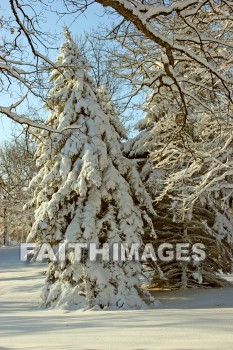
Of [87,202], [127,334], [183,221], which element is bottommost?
[127,334]

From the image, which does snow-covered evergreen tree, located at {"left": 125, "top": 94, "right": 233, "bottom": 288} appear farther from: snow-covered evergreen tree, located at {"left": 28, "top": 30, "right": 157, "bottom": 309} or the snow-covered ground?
the snow-covered ground

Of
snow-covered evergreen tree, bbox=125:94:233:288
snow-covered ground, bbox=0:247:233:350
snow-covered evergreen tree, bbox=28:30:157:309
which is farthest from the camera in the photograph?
snow-covered evergreen tree, bbox=125:94:233:288

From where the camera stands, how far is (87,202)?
12453mm

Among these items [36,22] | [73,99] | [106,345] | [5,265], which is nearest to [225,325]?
[106,345]

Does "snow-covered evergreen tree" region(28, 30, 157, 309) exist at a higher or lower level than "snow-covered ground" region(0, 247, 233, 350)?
higher

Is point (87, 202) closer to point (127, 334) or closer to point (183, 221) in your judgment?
point (183, 221)

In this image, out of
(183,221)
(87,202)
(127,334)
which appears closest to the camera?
(127,334)

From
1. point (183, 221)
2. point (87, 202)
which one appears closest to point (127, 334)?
point (87, 202)

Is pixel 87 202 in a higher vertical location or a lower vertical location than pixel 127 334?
higher

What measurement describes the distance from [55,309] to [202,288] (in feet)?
17.5

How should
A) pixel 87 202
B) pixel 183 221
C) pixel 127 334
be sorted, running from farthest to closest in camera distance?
1. pixel 183 221
2. pixel 87 202
3. pixel 127 334

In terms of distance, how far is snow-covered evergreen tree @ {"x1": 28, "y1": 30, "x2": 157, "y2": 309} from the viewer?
11906 mm

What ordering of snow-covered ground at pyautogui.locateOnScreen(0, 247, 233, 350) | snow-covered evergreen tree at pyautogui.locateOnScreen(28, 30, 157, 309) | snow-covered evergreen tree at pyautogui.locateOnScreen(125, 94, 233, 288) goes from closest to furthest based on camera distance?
snow-covered ground at pyautogui.locateOnScreen(0, 247, 233, 350) → snow-covered evergreen tree at pyautogui.locateOnScreen(28, 30, 157, 309) → snow-covered evergreen tree at pyautogui.locateOnScreen(125, 94, 233, 288)

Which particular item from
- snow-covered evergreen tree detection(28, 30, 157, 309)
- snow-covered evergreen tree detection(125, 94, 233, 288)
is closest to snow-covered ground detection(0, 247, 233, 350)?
snow-covered evergreen tree detection(28, 30, 157, 309)
